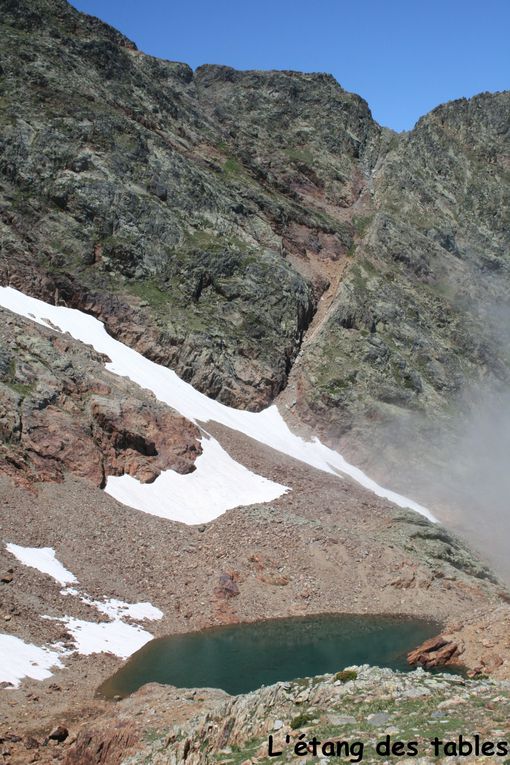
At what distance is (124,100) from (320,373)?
4680cm

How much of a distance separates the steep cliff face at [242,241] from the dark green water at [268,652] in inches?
1280

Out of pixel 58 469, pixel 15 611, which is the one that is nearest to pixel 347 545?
pixel 58 469

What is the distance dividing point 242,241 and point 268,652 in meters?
59.7

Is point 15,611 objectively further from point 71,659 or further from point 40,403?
point 40,403

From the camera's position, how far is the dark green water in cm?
2791

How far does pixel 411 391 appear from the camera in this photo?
76.7 meters

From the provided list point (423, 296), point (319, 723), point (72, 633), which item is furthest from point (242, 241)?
point (319, 723)

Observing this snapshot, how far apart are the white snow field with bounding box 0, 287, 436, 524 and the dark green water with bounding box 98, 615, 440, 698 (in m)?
11.9

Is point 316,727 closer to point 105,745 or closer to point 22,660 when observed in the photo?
point 105,745

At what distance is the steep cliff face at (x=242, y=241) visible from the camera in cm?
7006

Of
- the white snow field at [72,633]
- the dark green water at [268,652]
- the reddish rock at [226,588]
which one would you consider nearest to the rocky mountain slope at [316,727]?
the white snow field at [72,633]

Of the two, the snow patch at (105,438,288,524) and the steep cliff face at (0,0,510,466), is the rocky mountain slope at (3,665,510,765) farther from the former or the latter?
the steep cliff face at (0,0,510,466)

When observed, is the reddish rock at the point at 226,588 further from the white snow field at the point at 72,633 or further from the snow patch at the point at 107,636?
the snow patch at the point at 107,636

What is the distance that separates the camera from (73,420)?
47.0m
